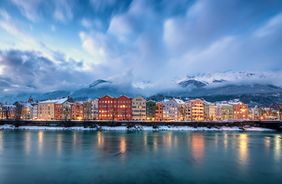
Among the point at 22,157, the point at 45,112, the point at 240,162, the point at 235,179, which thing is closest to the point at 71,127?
the point at 45,112

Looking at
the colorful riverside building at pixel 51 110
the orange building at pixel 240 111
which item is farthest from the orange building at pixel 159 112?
the orange building at pixel 240 111

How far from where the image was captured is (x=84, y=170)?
3117 centimetres

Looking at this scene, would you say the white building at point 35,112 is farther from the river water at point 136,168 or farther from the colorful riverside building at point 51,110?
the river water at point 136,168

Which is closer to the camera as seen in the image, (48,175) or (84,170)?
(48,175)

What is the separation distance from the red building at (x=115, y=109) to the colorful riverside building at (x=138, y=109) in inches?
84.6

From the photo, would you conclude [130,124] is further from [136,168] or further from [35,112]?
[136,168]

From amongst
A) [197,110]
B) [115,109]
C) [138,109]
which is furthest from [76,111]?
[197,110]

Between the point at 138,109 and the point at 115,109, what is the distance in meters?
11.7

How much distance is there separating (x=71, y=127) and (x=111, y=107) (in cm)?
3698

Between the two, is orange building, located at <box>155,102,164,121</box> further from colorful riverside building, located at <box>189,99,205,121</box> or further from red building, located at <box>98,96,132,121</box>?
colorful riverside building, located at <box>189,99,205,121</box>

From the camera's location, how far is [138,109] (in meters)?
153

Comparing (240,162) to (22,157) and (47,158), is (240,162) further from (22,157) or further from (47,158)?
(22,157)

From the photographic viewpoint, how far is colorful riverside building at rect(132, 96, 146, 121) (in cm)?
15288

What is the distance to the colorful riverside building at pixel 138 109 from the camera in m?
153
